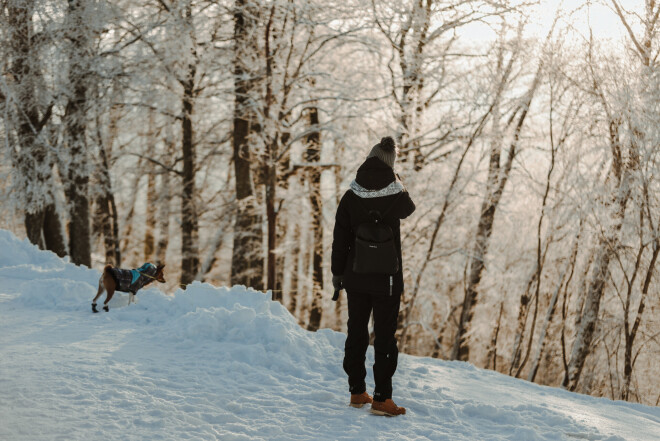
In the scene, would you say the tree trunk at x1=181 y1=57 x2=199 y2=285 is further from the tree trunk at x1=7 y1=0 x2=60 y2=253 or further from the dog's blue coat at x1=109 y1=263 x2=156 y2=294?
the dog's blue coat at x1=109 y1=263 x2=156 y2=294

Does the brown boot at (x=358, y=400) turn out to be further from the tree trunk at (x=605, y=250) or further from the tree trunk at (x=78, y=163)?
the tree trunk at (x=78, y=163)

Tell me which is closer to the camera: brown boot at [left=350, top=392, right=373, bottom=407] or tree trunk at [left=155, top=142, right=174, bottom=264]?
brown boot at [left=350, top=392, right=373, bottom=407]

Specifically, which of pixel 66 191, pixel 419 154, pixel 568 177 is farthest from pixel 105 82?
pixel 568 177

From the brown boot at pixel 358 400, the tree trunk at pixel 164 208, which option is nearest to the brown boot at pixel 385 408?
the brown boot at pixel 358 400

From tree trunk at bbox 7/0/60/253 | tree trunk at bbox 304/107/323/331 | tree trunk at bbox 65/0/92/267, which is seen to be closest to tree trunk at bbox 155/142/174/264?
tree trunk at bbox 65/0/92/267

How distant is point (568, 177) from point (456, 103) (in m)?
3.05

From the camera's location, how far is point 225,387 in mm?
4633

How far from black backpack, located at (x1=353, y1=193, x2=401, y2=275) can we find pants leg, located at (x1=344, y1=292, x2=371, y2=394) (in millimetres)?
268

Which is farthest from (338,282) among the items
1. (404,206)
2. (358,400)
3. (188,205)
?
(188,205)

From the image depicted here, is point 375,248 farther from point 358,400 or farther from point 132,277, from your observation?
point 132,277

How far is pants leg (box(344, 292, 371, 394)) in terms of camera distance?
440 centimetres

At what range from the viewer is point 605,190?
10.9 metres

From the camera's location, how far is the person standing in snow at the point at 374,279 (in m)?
4.32

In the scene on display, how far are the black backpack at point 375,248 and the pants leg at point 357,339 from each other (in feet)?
0.88
